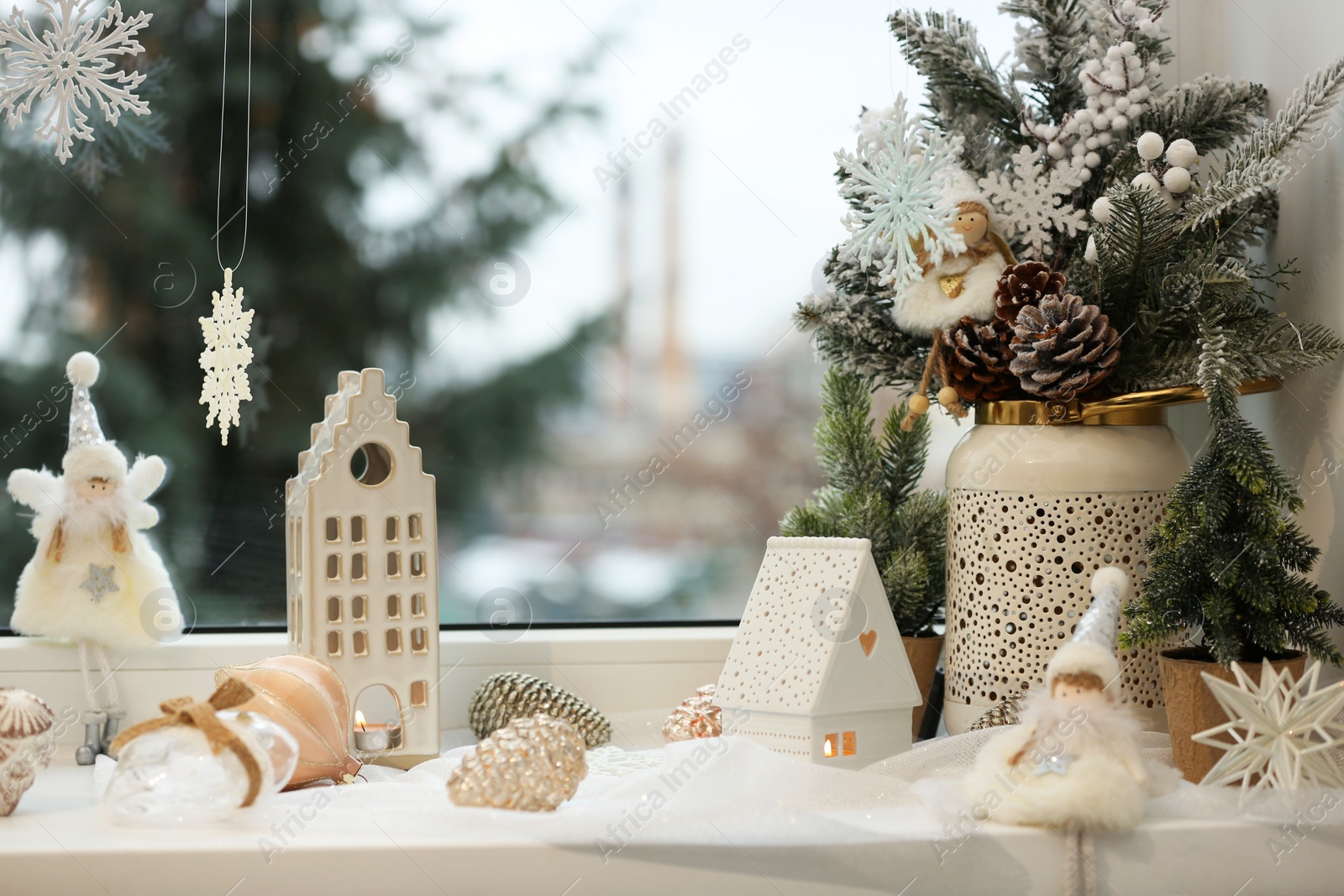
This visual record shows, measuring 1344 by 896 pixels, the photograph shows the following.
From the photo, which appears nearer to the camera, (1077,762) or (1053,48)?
(1077,762)

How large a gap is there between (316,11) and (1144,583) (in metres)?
1.11

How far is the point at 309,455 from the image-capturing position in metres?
1.01

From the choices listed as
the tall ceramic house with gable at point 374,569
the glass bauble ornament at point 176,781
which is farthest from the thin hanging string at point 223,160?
the glass bauble ornament at point 176,781

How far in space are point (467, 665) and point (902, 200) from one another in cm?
63

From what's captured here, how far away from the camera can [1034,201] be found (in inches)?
39.0

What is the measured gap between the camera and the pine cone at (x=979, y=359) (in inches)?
36.7

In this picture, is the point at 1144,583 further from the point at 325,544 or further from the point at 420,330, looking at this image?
the point at 420,330

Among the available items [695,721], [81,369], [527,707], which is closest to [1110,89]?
[695,721]

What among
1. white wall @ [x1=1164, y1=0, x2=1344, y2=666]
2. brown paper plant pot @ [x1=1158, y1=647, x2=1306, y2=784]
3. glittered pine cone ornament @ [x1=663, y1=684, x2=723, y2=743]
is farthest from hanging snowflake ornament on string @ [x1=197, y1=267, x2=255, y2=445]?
white wall @ [x1=1164, y1=0, x2=1344, y2=666]

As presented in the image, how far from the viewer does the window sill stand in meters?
1.07

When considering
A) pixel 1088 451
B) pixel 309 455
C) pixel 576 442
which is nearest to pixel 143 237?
pixel 309 455

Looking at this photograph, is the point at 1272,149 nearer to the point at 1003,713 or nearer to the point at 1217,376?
the point at 1217,376

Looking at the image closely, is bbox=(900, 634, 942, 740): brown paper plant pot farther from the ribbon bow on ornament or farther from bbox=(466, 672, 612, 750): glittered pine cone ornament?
the ribbon bow on ornament

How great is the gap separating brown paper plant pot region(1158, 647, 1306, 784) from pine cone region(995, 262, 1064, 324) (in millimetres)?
306
